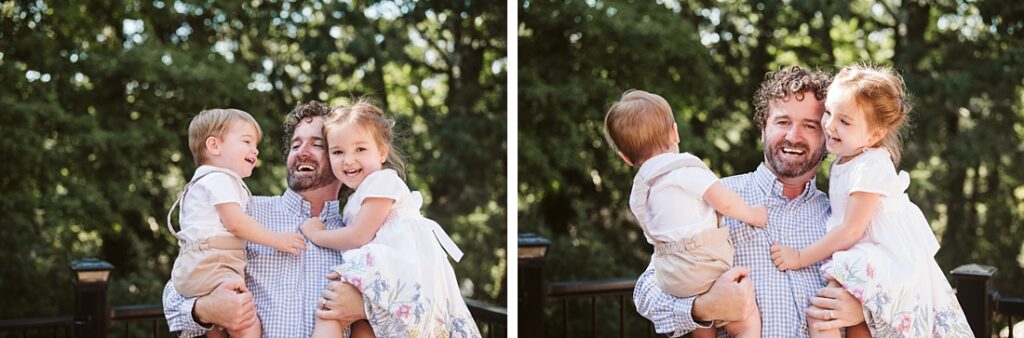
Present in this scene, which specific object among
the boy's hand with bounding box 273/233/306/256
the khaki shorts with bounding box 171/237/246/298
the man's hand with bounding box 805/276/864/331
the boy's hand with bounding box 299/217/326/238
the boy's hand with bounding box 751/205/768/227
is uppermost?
the boy's hand with bounding box 751/205/768/227

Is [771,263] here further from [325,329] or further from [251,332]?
[251,332]

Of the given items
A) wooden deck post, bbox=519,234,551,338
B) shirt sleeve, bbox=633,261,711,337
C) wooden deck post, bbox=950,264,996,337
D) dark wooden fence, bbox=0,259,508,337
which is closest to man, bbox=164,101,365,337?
shirt sleeve, bbox=633,261,711,337

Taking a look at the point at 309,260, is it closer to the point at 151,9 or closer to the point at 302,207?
the point at 302,207

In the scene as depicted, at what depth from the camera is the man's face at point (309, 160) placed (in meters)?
2.51

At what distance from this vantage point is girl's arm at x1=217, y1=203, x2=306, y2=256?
7.80ft

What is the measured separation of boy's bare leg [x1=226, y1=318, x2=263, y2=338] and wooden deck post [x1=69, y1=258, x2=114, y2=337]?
5.69ft

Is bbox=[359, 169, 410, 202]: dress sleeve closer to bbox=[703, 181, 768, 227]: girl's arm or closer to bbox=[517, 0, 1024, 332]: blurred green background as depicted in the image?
bbox=[703, 181, 768, 227]: girl's arm

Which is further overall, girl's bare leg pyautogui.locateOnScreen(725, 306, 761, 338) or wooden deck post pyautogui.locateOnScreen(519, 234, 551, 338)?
wooden deck post pyautogui.locateOnScreen(519, 234, 551, 338)

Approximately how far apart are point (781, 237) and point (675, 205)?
0.25 metres

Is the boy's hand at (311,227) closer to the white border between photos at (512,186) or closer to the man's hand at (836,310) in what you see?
the man's hand at (836,310)

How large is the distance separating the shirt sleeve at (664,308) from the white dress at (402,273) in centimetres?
47

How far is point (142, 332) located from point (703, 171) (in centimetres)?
390

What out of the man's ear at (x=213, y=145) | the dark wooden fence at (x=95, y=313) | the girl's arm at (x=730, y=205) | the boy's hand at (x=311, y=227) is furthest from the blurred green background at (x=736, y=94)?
the man's ear at (x=213, y=145)

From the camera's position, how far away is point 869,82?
2.30 m
